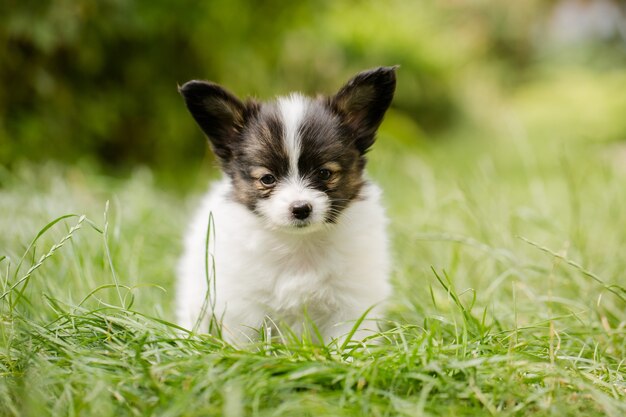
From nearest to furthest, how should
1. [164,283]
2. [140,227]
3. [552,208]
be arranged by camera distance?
[164,283]
[140,227]
[552,208]

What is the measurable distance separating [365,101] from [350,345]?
3.93ft

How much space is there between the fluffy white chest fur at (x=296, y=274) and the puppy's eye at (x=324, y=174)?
0.21m

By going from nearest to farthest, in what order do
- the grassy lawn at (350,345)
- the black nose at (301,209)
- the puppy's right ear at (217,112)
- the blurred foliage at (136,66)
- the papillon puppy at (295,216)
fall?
the grassy lawn at (350,345) → the black nose at (301,209) → the papillon puppy at (295,216) → the puppy's right ear at (217,112) → the blurred foliage at (136,66)

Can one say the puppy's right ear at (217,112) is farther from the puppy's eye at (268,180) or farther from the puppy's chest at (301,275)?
the puppy's chest at (301,275)

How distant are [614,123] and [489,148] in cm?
255

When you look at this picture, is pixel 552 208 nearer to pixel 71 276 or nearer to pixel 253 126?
pixel 253 126

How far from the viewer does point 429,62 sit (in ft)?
40.2

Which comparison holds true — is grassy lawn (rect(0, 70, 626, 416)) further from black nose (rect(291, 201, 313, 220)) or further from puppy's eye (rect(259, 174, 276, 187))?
puppy's eye (rect(259, 174, 276, 187))

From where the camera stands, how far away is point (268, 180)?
2.98 metres

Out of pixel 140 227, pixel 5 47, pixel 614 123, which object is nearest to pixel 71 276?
pixel 140 227

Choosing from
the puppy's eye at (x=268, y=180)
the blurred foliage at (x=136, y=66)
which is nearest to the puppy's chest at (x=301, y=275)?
the puppy's eye at (x=268, y=180)

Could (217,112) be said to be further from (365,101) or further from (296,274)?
(296,274)

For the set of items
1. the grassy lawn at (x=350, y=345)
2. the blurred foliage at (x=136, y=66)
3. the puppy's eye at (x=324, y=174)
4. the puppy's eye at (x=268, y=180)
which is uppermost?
the blurred foliage at (x=136, y=66)

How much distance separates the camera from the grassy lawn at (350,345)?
2162mm
